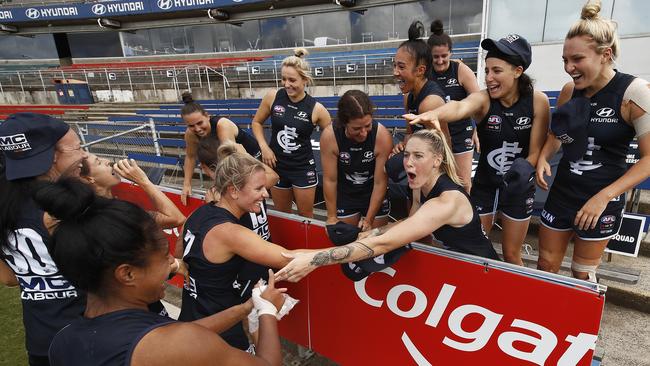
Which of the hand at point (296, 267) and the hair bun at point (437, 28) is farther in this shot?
the hair bun at point (437, 28)

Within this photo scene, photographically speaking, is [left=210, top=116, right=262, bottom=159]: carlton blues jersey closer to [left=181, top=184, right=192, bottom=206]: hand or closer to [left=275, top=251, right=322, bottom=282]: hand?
[left=181, top=184, right=192, bottom=206]: hand

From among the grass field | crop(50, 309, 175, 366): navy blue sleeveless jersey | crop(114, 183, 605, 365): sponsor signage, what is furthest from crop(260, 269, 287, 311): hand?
the grass field

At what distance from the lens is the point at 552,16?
923 cm

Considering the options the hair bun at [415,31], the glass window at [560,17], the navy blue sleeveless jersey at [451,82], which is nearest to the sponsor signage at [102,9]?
the glass window at [560,17]

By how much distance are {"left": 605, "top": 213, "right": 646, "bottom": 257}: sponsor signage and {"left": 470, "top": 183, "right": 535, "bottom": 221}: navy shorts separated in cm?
137

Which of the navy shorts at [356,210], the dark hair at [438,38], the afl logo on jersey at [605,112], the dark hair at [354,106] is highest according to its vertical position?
the dark hair at [438,38]

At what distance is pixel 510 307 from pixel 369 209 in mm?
1441

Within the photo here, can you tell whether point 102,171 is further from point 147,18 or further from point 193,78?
point 147,18

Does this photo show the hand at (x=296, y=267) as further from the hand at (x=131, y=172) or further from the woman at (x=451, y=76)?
the woman at (x=451, y=76)

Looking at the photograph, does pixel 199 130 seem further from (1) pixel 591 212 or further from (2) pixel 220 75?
(2) pixel 220 75

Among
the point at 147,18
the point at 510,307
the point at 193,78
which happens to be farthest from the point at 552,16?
the point at 147,18

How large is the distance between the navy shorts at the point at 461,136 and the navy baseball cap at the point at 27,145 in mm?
3409

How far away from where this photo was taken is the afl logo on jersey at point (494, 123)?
2.82 meters

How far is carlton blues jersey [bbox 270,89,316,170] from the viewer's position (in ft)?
12.9
